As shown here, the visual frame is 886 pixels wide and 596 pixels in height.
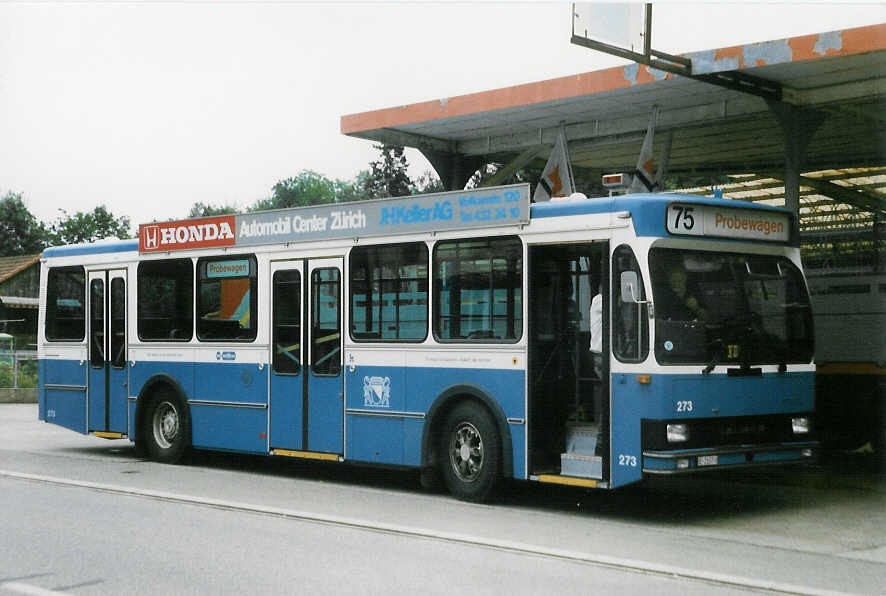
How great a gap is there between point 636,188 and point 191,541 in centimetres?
1105

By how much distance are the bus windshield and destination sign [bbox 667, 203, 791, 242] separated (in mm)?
192

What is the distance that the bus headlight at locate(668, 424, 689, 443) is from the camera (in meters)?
10.1

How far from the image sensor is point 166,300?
1547 centimetres

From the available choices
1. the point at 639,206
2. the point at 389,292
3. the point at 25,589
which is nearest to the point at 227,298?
the point at 389,292

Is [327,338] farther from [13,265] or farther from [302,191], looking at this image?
[302,191]

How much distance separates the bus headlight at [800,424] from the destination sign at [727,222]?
1.71 m

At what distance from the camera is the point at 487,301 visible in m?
11.5

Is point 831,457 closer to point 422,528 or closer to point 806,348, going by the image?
point 806,348

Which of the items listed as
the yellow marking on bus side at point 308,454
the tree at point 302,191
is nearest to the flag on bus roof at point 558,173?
the yellow marking on bus side at point 308,454

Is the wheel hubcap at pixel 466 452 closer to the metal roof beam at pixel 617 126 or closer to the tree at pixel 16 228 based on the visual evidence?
the metal roof beam at pixel 617 126

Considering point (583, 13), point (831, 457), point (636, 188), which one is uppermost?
point (583, 13)

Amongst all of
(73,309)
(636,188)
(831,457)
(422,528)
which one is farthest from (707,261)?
(73,309)

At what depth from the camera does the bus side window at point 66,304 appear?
16.7 metres

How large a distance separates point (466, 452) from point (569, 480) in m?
1.35
